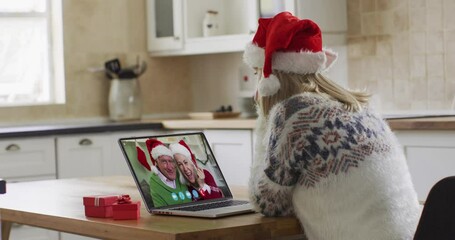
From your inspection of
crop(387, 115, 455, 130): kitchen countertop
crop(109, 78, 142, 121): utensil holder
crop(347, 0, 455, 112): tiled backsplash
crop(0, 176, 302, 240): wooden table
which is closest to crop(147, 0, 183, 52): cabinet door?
crop(109, 78, 142, 121): utensil holder

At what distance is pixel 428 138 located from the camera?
4.24 meters

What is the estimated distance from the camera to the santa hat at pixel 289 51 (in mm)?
2490

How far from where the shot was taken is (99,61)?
6.07 m

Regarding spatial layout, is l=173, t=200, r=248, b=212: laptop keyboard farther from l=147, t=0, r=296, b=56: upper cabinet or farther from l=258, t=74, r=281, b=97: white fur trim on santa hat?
l=147, t=0, r=296, b=56: upper cabinet

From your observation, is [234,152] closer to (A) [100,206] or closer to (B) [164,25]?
(B) [164,25]

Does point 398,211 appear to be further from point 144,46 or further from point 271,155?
point 144,46

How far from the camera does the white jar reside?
5875 millimetres

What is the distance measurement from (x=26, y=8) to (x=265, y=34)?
3590 mm

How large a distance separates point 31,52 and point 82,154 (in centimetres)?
96

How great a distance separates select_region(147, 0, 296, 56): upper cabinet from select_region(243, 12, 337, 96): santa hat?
10.1 ft

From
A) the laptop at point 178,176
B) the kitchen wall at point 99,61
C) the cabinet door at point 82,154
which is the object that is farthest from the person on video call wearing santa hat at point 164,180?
the kitchen wall at point 99,61

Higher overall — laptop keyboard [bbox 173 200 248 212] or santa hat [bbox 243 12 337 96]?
santa hat [bbox 243 12 337 96]

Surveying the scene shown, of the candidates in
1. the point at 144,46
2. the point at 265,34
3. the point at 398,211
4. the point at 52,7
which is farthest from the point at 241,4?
the point at 398,211

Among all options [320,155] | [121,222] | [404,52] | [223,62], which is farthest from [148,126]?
[320,155]
